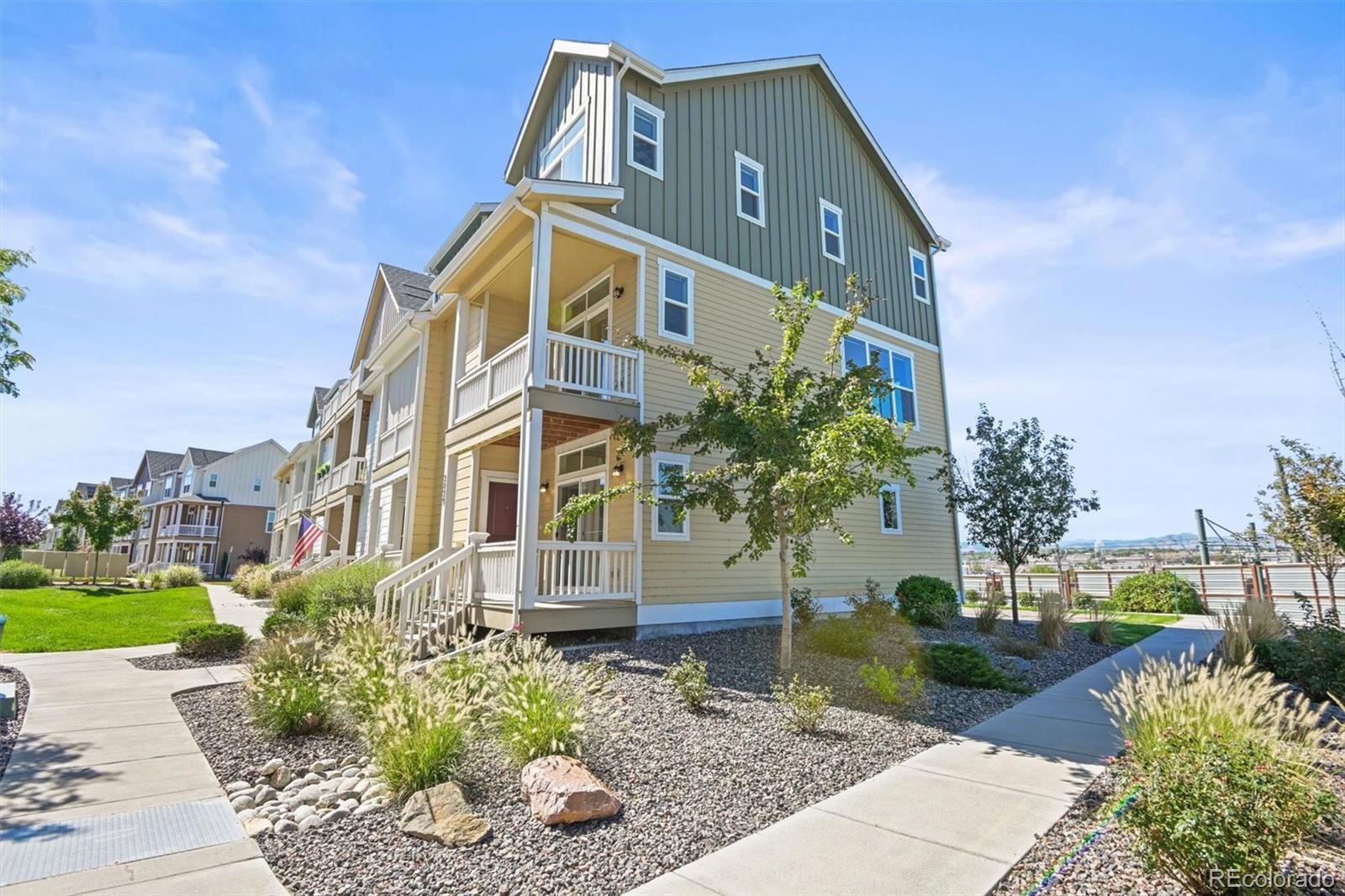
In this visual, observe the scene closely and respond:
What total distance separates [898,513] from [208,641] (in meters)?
14.3

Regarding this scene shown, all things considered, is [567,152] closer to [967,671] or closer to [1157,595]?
[967,671]

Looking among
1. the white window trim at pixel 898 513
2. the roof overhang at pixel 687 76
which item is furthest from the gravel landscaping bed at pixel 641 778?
the roof overhang at pixel 687 76

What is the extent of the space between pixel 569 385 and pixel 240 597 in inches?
748

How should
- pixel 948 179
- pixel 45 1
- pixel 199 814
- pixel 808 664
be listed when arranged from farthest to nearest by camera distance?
1. pixel 948 179
2. pixel 808 664
3. pixel 45 1
4. pixel 199 814

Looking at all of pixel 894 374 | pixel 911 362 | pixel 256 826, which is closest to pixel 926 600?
pixel 894 374

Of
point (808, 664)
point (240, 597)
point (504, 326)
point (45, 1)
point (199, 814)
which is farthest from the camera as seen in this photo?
point (240, 597)

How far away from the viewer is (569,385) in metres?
10.3

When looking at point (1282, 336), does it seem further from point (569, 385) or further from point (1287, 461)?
point (569, 385)

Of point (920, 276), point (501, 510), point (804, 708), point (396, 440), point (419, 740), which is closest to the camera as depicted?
point (419, 740)

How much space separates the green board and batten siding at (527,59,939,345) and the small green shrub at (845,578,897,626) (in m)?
6.35

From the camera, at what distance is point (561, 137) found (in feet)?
45.6

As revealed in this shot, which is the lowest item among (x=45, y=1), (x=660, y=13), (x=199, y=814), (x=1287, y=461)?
(x=199, y=814)

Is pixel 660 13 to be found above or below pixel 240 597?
above

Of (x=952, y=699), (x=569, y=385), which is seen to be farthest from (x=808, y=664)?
(x=569, y=385)
